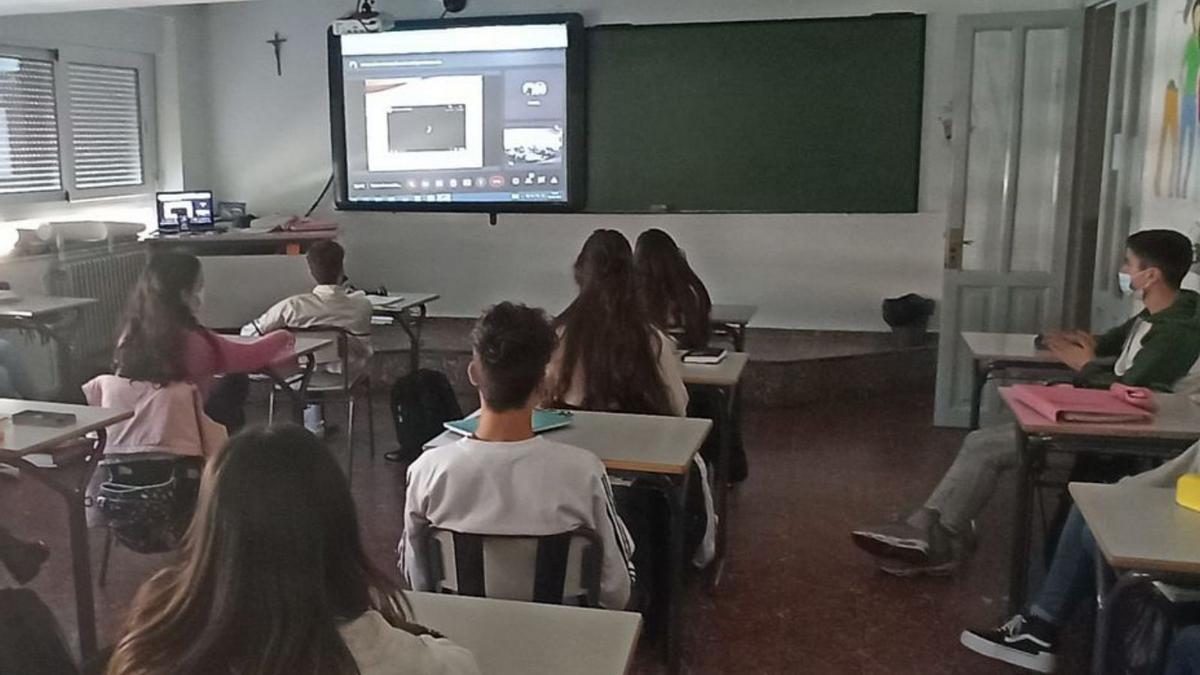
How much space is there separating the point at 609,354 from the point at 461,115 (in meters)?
4.17

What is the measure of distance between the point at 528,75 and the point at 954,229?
2.84 meters

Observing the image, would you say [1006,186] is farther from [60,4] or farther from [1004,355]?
[60,4]

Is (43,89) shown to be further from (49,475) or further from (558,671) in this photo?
(558,671)

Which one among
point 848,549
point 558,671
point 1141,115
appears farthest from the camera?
point 1141,115

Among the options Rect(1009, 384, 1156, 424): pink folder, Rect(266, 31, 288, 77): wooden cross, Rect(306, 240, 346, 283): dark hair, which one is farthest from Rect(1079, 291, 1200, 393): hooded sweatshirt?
Rect(266, 31, 288, 77): wooden cross

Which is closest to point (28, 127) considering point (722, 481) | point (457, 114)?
point (457, 114)

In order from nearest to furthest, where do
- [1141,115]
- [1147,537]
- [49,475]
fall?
[1147,537]
[49,475]
[1141,115]

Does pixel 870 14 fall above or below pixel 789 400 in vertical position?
above

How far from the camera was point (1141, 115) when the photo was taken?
4.62 meters

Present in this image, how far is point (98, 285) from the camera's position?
20.5ft

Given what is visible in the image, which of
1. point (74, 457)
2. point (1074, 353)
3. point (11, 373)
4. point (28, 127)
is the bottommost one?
point (11, 373)

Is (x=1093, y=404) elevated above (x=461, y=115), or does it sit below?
below

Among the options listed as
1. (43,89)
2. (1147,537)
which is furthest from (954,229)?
(43,89)

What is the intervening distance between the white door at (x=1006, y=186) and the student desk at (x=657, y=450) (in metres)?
3.03
